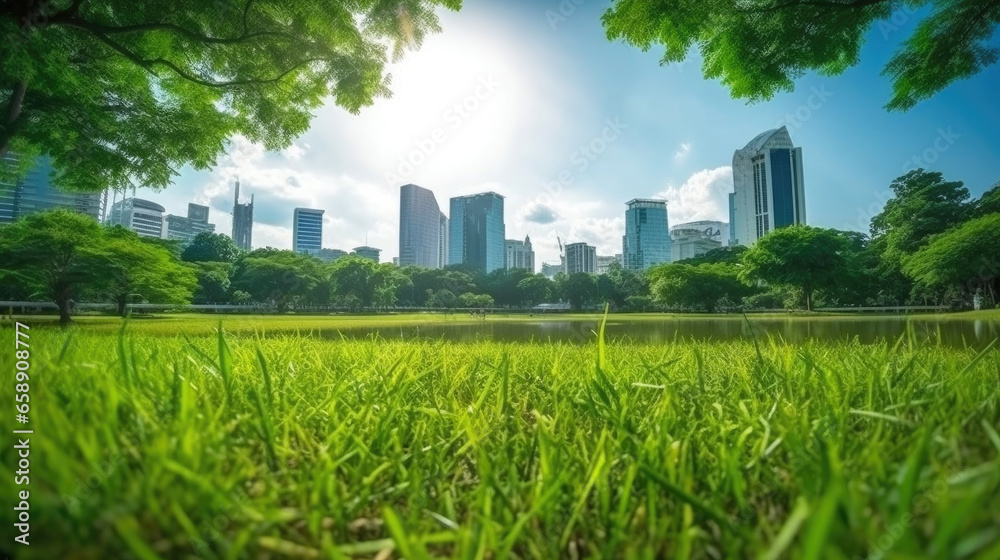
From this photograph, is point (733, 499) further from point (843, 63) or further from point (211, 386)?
point (843, 63)

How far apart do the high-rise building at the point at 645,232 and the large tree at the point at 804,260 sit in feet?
195

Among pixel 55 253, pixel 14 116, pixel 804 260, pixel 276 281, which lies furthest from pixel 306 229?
pixel 14 116

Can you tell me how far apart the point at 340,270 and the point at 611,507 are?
44481 mm

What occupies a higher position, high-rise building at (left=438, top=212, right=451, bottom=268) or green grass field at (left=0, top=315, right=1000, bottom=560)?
high-rise building at (left=438, top=212, right=451, bottom=268)

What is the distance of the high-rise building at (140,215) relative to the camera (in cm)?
2823

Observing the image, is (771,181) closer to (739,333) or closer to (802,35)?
(739,333)

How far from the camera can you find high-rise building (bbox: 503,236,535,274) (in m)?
92.9

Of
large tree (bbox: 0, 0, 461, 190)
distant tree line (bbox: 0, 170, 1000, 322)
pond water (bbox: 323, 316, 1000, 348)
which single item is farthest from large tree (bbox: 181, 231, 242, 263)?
large tree (bbox: 0, 0, 461, 190)

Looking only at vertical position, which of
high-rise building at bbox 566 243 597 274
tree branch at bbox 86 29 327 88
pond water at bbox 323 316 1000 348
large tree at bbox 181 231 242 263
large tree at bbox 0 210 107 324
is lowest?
pond water at bbox 323 316 1000 348

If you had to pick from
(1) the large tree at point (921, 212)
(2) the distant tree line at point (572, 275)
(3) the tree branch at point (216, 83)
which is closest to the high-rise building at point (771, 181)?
(2) the distant tree line at point (572, 275)

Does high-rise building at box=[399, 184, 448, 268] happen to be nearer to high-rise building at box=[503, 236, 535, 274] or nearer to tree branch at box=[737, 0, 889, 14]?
high-rise building at box=[503, 236, 535, 274]

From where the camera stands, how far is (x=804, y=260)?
2803 centimetres

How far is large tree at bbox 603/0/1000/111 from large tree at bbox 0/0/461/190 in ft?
6.56

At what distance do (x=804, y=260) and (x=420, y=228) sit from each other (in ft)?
191
